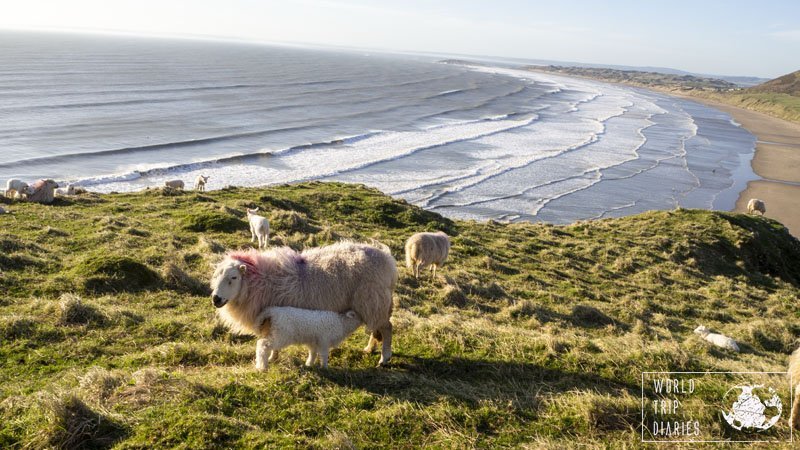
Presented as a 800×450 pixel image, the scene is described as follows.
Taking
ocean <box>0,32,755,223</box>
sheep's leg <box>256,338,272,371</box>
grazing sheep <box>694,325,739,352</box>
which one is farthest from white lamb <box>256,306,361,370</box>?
ocean <box>0,32,755,223</box>

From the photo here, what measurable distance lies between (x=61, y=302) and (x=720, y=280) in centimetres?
2240

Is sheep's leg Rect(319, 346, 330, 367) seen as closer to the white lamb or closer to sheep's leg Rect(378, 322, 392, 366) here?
the white lamb

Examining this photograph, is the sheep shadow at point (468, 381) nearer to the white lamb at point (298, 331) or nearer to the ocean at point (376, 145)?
the white lamb at point (298, 331)

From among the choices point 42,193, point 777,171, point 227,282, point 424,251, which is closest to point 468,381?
point 227,282

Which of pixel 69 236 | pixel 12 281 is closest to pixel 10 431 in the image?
pixel 12 281

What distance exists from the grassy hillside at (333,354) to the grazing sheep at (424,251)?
23.2 inches

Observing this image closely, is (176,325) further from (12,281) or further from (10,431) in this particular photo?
(12,281)

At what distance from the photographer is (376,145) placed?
183 feet

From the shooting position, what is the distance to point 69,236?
1485 centimetres

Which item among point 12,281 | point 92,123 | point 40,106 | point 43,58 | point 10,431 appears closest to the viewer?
point 10,431

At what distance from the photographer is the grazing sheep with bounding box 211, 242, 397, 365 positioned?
7.40 meters

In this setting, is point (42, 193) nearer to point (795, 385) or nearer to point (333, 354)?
point (333, 354)

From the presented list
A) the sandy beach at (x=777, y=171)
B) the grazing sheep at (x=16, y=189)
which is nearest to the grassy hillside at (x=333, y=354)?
the grazing sheep at (x=16, y=189)

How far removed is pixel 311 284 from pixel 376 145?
48996mm
